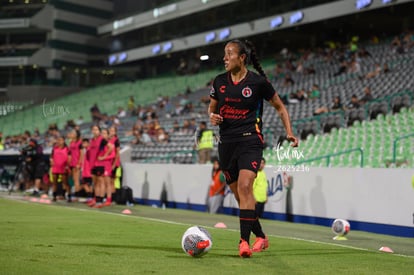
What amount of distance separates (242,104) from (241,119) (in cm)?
17

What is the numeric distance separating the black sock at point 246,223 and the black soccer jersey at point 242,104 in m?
0.83

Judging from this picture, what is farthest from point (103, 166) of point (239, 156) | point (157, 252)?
point (239, 156)

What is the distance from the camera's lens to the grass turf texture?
25.0ft

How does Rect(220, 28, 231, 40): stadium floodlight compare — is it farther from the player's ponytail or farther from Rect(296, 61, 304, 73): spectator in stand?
the player's ponytail

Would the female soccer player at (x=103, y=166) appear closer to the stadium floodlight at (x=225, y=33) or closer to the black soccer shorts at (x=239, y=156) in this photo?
the black soccer shorts at (x=239, y=156)

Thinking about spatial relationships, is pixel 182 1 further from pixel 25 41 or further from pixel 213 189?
pixel 213 189

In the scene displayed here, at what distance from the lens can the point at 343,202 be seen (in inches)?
643

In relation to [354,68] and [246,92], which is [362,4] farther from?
[246,92]

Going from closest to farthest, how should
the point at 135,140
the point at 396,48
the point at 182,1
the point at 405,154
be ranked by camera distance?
the point at 405,154 < the point at 135,140 < the point at 396,48 < the point at 182,1

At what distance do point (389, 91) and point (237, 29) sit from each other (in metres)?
26.9

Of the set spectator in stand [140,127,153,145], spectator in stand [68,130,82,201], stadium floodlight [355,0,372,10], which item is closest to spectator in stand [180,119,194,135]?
spectator in stand [140,127,153,145]

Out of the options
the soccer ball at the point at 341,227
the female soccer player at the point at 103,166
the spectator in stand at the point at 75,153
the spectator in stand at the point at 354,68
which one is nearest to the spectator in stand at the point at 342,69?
the spectator in stand at the point at 354,68

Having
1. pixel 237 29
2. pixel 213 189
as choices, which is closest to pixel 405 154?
pixel 213 189

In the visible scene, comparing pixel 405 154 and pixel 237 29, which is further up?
pixel 237 29
